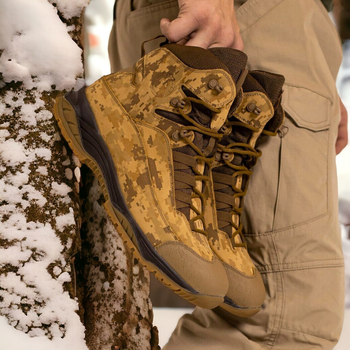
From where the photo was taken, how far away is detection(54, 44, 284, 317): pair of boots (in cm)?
61

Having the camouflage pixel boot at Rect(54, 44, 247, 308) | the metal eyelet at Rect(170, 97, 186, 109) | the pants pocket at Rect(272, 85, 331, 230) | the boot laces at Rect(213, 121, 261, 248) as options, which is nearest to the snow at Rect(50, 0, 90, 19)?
the camouflage pixel boot at Rect(54, 44, 247, 308)

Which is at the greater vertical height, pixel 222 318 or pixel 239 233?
pixel 239 233

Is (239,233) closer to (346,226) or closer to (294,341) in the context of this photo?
(294,341)

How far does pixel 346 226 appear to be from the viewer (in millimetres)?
1437

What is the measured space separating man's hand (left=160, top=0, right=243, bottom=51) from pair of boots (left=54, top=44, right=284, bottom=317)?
4 cm

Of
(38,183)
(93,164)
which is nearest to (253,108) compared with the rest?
(93,164)

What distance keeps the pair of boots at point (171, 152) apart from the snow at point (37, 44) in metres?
0.05

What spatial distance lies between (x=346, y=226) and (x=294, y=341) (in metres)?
0.81

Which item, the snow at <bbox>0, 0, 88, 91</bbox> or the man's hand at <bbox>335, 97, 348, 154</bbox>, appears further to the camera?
the man's hand at <bbox>335, 97, 348, 154</bbox>

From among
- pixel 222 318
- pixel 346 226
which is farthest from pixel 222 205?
pixel 346 226

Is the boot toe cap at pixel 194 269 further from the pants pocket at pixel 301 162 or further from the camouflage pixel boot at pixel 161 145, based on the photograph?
the pants pocket at pixel 301 162

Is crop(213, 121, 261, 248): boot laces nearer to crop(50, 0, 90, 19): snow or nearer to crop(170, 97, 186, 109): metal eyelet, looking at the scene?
crop(170, 97, 186, 109): metal eyelet

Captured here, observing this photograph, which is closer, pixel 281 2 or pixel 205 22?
pixel 205 22

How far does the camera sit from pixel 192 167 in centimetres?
67
